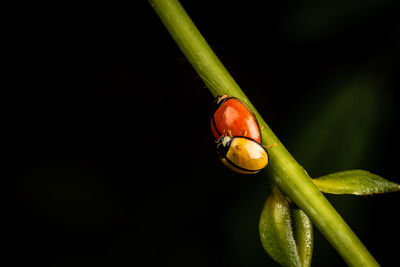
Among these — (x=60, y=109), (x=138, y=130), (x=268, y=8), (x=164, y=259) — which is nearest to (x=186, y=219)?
(x=164, y=259)

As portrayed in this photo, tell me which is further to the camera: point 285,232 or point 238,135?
point 238,135

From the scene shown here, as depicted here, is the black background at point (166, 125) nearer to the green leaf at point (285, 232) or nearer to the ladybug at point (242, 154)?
the ladybug at point (242, 154)

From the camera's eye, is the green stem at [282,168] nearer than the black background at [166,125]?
Yes

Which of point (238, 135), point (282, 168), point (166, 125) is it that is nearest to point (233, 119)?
point (238, 135)

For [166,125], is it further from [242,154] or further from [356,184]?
[356,184]

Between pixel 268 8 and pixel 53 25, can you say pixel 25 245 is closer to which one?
pixel 53 25

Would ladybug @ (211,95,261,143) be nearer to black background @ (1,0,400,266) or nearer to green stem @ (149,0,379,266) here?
green stem @ (149,0,379,266)

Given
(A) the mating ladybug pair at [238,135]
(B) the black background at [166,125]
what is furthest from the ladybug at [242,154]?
(B) the black background at [166,125]
